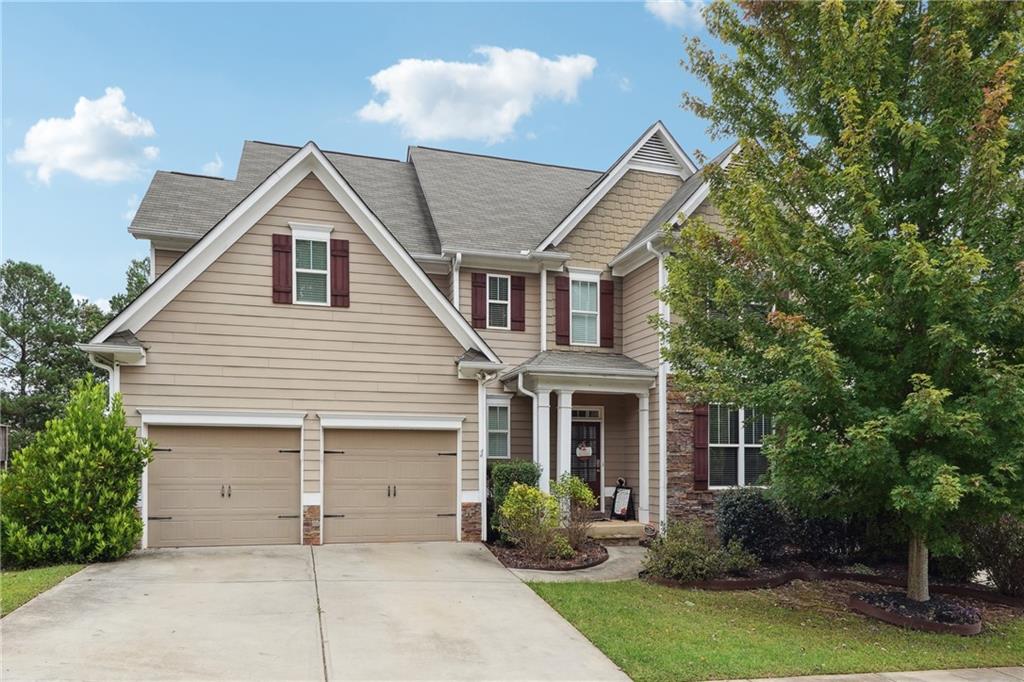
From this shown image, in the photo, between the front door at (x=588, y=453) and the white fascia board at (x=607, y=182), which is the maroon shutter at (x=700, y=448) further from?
the white fascia board at (x=607, y=182)

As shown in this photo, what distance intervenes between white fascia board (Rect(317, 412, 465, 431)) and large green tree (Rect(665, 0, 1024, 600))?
497 centimetres

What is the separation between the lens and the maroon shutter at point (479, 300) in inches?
599

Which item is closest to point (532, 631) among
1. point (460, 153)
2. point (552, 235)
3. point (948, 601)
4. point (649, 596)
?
point (649, 596)

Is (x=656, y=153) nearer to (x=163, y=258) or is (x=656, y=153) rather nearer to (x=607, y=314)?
(x=607, y=314)

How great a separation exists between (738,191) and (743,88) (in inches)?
62.3

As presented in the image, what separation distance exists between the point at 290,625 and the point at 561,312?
9473 millimetres

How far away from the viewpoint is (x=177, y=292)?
11711 millimetres

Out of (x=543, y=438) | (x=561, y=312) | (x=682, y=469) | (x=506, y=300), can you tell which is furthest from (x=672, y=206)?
(x=543, y=438)

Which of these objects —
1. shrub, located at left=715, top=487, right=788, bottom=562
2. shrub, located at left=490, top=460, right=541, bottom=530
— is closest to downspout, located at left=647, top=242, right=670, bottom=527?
shrub, located at left=715, top=487, right=788, bottom=562

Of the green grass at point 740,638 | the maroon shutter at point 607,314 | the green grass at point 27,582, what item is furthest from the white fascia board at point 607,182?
the green grass at point 27,582

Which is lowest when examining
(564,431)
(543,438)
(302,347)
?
(543,438)

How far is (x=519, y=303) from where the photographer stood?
15625 millimetres

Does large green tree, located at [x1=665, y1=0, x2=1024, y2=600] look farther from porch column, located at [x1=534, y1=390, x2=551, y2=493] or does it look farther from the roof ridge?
the roof ridge

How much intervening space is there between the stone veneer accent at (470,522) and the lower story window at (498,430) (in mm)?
2258
